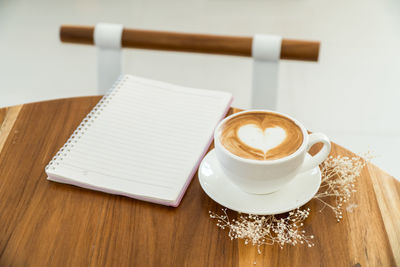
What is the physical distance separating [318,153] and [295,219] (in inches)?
4.0

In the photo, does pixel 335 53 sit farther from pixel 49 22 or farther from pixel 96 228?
pixel 96 228

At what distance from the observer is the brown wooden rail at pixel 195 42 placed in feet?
3.02

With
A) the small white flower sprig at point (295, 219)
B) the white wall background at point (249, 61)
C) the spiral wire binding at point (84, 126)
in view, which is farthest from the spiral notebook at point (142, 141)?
the white wall background at point (249, 61)

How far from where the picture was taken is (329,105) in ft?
6.26

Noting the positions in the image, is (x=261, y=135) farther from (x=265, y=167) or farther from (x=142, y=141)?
(x=142, y=141)

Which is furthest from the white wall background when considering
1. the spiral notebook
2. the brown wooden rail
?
the spiral notebook

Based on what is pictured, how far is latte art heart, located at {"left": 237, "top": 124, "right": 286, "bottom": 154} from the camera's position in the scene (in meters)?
0.65

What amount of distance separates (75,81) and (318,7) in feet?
4.77

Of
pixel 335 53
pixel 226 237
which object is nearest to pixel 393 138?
pixel 335 53

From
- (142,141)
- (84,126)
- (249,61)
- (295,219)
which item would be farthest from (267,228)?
(249,61)

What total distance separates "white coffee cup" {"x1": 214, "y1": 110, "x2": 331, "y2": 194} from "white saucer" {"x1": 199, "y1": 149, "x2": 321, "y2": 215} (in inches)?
0.6

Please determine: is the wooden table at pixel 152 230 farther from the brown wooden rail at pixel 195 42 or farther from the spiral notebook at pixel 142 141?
the brown wooden rail at pixel 195 42

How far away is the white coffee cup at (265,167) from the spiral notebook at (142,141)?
9cm

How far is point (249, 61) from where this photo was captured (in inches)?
86.6
